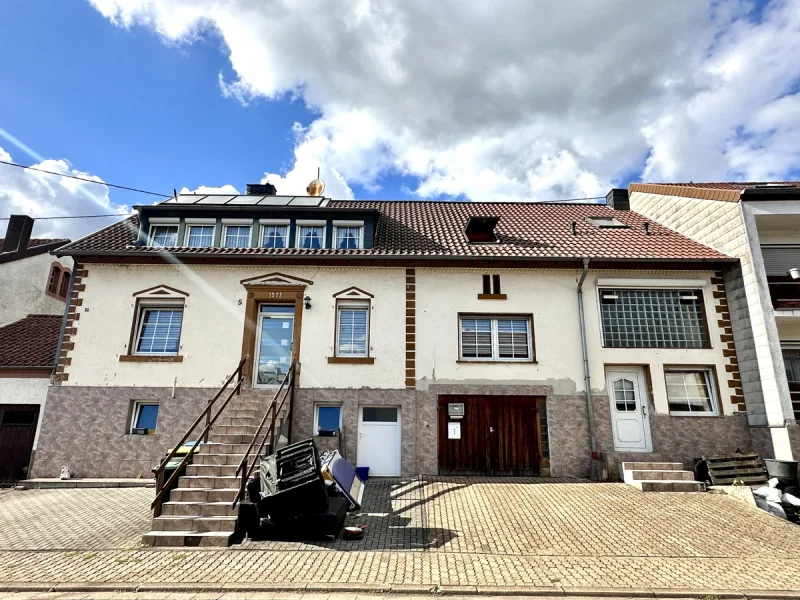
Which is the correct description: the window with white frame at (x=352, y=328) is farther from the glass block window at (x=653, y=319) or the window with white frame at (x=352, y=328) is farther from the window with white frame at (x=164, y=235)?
the glass block window at (x=653, y=319)

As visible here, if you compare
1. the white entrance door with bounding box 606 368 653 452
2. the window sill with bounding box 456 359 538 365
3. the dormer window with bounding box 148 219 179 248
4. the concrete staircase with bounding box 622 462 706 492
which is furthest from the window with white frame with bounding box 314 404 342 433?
the white entrance door with bounding box 606 368 653 452

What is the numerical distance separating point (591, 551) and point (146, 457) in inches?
412

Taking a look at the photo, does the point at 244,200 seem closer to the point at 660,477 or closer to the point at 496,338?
the point at 496,338

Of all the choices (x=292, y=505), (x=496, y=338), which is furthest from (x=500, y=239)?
(x=292, y=505)

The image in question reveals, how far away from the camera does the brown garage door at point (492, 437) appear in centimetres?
1193

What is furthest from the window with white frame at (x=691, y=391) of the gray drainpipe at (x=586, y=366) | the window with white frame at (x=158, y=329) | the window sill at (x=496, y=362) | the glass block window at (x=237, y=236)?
the window with white frame at (x=158, y=329)

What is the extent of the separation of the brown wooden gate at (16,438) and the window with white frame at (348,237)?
9288 millimetres

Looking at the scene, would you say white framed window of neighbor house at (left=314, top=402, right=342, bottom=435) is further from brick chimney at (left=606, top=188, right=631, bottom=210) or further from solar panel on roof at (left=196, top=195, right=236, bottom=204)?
brick chimney at (left=606, top=188, right=631, bottom=210)

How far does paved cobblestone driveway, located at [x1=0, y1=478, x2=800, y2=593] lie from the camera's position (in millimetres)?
6098

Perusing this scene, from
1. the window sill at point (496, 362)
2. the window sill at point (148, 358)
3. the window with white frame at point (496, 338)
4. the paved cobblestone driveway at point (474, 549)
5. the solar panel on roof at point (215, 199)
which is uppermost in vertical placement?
the solar panel on roof at point (215, 199)

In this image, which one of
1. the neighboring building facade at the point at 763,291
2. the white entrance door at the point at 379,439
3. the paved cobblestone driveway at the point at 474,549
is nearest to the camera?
the paved cobblestone driveway at the point at 474,549

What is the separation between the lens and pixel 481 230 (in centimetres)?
1445

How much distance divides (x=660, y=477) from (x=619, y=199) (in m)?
11.9

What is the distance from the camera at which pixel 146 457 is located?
11.7 m
